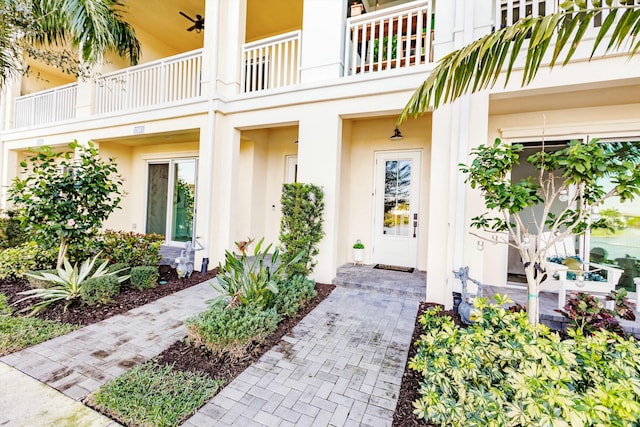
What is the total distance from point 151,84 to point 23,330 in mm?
5993

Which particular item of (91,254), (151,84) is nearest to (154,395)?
(91,254)

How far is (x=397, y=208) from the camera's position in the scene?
604 centimetres

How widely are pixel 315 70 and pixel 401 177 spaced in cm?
276

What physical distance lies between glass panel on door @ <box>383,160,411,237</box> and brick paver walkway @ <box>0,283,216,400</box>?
4.09m

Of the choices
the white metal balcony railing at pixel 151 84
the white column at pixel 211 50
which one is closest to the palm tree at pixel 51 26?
the white metal balcony railing at pixel 151 84

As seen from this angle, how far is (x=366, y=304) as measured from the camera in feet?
13.9

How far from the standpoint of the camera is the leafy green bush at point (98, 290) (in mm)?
3865

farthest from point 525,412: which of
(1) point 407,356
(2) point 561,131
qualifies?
(2) point 561,131

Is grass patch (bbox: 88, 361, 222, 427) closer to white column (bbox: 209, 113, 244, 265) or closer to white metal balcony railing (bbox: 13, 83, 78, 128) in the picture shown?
white column (bbox: 209, 113, 244, 265)

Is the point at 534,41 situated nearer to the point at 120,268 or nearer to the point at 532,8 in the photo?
the point at 532,8

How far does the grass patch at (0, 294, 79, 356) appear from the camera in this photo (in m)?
2.89

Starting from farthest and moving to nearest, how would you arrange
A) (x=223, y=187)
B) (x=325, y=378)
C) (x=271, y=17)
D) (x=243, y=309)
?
(x=271, y=17), (x=223, y=187), (x=243, y=309), (x=325, y=378)

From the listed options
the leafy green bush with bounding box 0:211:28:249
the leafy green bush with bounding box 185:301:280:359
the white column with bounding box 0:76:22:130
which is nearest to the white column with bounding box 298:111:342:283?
the leafy green bush with bounding box 185:301:280:359

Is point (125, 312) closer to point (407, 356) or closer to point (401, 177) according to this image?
point (407, 356)
